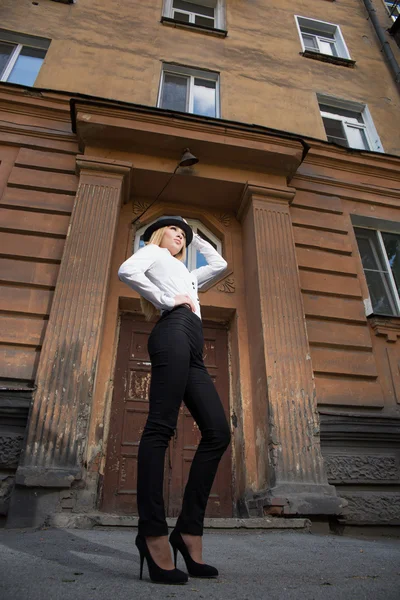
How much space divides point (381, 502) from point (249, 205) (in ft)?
14.6

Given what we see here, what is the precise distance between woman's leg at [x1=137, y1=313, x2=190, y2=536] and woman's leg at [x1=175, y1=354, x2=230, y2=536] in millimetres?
120

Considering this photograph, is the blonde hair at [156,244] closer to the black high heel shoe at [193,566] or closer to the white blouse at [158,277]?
the white blouse at [158,277]

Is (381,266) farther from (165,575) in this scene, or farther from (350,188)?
(165,575)

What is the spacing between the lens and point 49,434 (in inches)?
158

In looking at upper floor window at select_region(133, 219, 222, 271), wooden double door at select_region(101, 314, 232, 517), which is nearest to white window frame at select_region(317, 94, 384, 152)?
upper floor window at select_region(133, 219, 222, 271)

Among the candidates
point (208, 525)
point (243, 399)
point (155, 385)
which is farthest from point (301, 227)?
point (155, 385)

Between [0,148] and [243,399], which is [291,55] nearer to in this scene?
[0,148]

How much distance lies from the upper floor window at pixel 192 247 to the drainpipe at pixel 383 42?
684cm

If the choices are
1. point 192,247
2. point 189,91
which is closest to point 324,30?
point 189,91

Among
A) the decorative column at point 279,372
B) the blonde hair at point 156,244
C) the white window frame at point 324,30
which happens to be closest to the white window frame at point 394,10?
the white window frame at point 324,30

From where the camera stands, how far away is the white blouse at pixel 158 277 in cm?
234

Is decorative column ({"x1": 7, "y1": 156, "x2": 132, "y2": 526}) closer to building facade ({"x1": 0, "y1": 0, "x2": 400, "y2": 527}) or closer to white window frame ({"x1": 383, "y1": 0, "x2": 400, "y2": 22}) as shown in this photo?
building facade ({"x1": 0, "y1": 0, "x2": 400, "y2": 527})

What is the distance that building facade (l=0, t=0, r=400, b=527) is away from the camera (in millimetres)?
4324

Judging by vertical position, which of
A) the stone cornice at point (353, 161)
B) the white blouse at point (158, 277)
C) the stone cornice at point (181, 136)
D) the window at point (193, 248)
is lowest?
the white blouse at point (158, 277)
